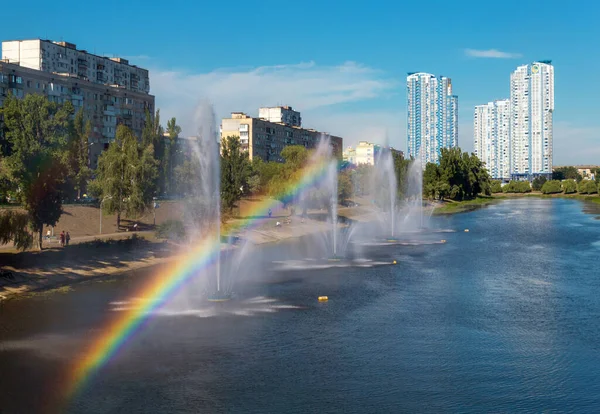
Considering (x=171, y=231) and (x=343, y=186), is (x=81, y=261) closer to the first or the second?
(x=171, y=231)

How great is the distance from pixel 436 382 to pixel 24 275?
35.1m

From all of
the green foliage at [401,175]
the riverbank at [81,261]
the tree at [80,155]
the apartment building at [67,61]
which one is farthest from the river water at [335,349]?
the green foliage at [401,175]

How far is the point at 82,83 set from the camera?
407 feet

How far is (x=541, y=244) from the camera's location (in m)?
79.8

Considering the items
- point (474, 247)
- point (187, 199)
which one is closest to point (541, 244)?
point (474, 247)

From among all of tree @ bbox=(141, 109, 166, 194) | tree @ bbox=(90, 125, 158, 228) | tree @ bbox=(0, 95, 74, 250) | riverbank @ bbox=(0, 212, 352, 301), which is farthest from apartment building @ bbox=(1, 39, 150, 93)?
riverbank @ bbox=(0, 212, 352, 301)

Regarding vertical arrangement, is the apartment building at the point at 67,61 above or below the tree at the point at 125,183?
above

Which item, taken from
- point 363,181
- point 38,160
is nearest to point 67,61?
point 363,181

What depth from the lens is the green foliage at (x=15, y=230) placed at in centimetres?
5041

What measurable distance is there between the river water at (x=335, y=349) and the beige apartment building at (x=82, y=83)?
72457 millimetres

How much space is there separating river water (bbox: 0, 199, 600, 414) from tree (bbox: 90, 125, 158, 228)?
23.9 meters

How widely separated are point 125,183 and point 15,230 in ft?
85.4

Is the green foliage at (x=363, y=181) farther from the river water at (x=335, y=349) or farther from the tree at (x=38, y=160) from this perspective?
the river water at (x=335, y=349)

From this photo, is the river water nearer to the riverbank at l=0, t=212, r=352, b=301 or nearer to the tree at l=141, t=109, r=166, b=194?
the riverbank at l=0, t=212, r=352, b=301
